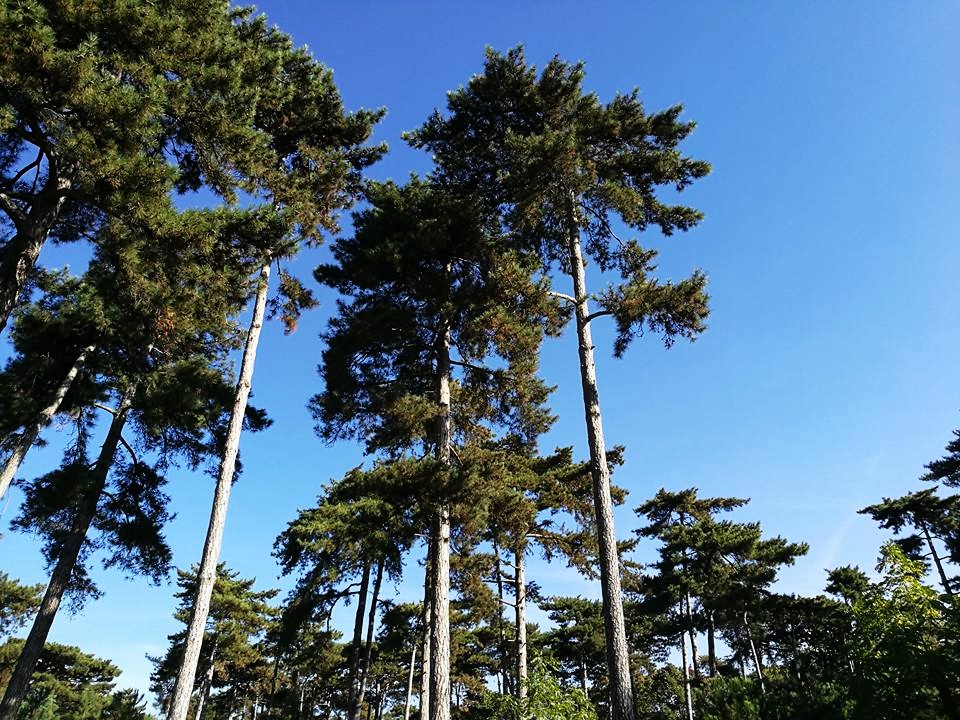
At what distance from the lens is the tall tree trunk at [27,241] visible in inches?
321

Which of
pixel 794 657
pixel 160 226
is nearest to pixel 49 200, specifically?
pixel 160 226

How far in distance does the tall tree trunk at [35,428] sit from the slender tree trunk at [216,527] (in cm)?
465

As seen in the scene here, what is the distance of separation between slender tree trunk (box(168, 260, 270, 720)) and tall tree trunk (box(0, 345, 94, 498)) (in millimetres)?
4654

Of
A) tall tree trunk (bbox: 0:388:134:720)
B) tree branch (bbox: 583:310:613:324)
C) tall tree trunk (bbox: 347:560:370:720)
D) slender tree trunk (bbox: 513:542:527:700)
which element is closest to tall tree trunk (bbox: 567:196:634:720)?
tree branch (bbox: 583:310:613:324)

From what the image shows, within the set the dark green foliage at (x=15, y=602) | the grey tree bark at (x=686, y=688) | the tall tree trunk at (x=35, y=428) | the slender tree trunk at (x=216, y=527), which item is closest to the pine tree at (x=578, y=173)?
the slender tree trunk at (x=216, y=527)

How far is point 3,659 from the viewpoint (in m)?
29.8

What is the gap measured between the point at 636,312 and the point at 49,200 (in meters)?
10.8

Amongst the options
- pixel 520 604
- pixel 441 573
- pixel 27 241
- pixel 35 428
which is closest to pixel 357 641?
pixel 520 604

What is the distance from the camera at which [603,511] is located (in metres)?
9.89

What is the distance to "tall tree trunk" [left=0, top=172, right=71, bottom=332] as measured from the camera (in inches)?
321

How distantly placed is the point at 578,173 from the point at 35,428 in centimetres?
1349

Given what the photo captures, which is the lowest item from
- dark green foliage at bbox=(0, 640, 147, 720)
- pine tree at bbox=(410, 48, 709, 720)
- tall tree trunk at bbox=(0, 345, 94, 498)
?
dark green foliage at bbox=(0, 640, 147, 720)

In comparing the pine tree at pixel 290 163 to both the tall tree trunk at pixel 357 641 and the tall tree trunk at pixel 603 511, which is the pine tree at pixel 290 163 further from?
the tall tree trunk at pixel 357 641

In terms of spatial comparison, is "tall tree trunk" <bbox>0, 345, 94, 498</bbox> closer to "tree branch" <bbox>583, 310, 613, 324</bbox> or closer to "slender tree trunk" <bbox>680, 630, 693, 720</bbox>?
"tree branch" <bbox>583, 310, 613, 324</bbox>
